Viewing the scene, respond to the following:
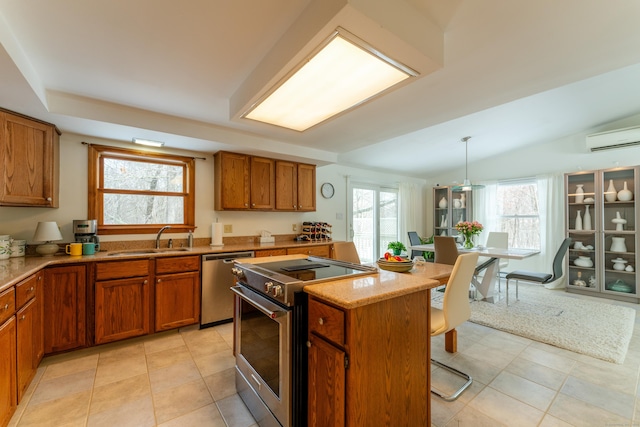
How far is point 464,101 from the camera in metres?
2.34

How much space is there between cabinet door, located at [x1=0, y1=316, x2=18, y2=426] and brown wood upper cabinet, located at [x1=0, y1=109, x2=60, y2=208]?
117 cm

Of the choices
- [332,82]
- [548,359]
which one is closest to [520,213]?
[548,359]

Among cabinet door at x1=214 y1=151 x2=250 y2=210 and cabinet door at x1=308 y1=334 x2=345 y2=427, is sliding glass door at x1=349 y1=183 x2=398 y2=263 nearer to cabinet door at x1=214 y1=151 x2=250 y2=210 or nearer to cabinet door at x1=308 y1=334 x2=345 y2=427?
cabinet door at x1=214 y1=151 x2=250 y2=210

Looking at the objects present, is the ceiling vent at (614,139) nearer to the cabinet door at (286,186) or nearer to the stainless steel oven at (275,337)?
the cabinet door at (286,186)

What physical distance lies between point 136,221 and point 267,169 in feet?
5.67

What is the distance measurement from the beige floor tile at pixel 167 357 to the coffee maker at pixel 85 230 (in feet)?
4.41

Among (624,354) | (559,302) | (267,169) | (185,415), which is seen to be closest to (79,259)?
(185,415)

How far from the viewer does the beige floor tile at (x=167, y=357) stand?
229 cm

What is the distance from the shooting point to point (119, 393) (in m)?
1.91

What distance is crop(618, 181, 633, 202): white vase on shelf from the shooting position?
4000mm

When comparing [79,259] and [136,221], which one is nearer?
[79,259]

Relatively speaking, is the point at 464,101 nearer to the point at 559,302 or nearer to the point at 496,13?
the point at 496,13

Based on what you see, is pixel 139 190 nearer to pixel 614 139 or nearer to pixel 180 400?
pixel 180 400

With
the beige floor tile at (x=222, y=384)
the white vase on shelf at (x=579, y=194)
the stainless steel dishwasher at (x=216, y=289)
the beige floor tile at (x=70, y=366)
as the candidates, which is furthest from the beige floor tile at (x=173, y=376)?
the white vase on shelf at (x=579, y=194)
